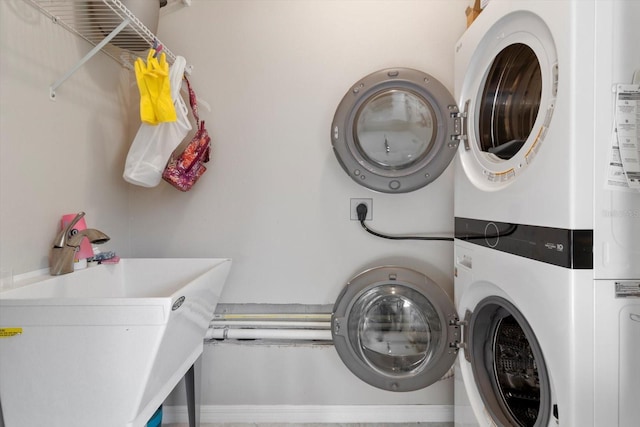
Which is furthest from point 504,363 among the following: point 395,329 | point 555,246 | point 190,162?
point 190,162

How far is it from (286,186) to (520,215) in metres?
1.10

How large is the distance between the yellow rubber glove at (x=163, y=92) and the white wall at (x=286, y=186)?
1.39ft

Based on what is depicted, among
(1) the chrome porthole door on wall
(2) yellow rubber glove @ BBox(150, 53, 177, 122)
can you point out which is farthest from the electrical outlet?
(2) yellow rubber glove @ BBox(150, 53, 177, 122)

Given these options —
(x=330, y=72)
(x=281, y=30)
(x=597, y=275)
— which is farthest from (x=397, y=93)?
(x=597, y=275)

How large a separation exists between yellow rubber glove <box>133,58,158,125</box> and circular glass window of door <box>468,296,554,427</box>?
1505 mm

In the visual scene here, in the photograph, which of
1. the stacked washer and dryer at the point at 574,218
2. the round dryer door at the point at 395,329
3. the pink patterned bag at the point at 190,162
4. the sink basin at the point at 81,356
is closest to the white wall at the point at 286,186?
the pink patterned bag at the point at 190,162

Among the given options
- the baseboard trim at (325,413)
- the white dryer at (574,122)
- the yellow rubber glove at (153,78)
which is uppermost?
the yellow rubber glove at (153,78)

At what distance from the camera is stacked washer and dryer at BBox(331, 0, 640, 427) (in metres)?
0.82

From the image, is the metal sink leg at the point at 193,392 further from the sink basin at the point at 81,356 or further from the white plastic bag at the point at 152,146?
the white plastic bag at the point at 152,146

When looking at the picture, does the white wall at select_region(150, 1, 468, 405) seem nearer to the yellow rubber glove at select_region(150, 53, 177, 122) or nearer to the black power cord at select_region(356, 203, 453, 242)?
the black power cord at select_region(356, 203, 453, 242)

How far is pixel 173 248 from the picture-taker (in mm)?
1743

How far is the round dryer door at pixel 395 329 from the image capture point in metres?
1.43

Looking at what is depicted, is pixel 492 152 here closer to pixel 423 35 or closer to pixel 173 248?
pixel 423 35

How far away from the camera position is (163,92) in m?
1.29
